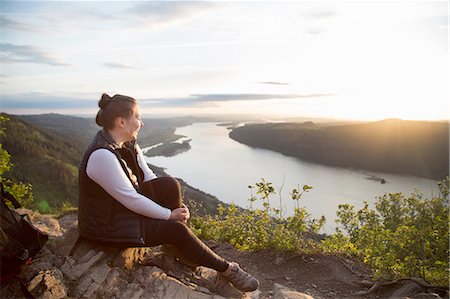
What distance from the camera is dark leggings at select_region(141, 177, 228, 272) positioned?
12.7 feet

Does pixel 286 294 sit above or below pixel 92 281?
below

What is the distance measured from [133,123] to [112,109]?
0.24 metres

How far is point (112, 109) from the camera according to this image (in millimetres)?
3834

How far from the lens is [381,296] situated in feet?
15.9

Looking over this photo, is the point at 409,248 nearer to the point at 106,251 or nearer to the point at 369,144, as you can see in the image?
the point at 106,251

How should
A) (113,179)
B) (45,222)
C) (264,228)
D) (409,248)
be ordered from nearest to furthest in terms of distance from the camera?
(113,179) → (409,248) → (264,228) → (45,222)

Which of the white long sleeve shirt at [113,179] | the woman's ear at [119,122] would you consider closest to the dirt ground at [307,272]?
the white long sleeve shirt at [113,179]

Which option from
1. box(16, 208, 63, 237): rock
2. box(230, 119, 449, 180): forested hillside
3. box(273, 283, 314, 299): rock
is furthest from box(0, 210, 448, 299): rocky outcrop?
box(230, 119, 449, 180): forested hillside

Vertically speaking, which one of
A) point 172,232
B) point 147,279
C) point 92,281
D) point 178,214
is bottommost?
point 147,279

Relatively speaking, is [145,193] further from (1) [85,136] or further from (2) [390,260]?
(1) [85,136]

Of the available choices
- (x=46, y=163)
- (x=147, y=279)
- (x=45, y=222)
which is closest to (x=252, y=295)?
(x=147, y=279)

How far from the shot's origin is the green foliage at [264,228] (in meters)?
6.24

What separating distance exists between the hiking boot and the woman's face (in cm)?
175

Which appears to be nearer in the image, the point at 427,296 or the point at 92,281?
the point at 92,281
